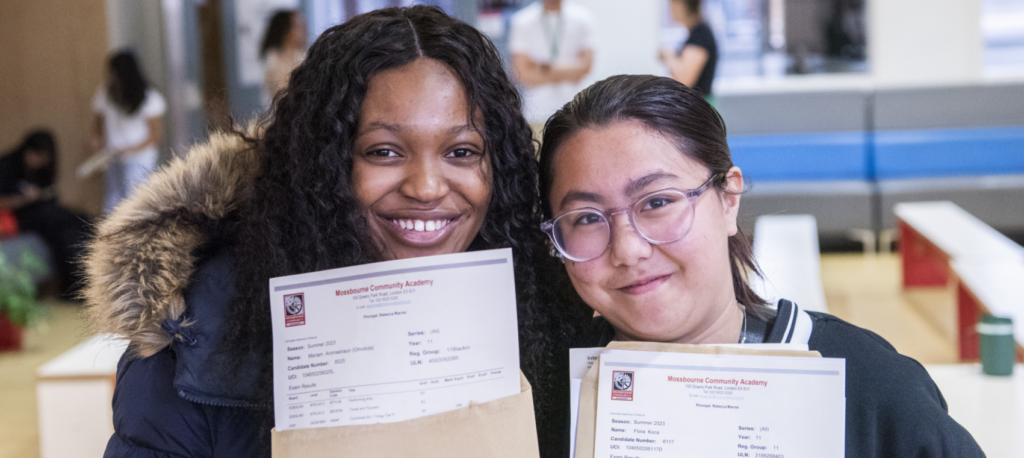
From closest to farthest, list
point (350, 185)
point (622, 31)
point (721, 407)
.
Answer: point (721, 407) → point (350, 185) → point (622, 31)

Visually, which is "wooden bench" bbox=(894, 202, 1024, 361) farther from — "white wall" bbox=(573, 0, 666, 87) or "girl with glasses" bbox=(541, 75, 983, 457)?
"girl with glasses" bbox=(541, 75, 983, 457)

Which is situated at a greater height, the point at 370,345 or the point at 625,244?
the point at 625,244

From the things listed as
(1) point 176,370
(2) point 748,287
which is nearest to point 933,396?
(2) point 748,287

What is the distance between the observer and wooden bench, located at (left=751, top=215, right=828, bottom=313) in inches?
127

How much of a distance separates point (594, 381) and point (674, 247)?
20 centimetres

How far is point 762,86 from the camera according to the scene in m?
6.84

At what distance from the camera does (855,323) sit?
14.7 ft

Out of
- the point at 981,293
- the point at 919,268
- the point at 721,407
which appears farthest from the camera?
the point at 919,268

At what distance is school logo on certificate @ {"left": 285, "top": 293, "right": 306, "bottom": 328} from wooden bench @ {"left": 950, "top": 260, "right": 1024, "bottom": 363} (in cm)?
284

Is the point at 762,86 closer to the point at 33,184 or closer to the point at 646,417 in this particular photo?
the point at 33,184

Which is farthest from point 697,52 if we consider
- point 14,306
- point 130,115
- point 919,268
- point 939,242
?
point 14,306

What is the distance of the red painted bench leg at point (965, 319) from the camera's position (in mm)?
3844

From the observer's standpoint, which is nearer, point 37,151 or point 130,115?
point 130,115

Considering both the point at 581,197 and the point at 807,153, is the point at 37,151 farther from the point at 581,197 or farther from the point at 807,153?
the point at 581,197
